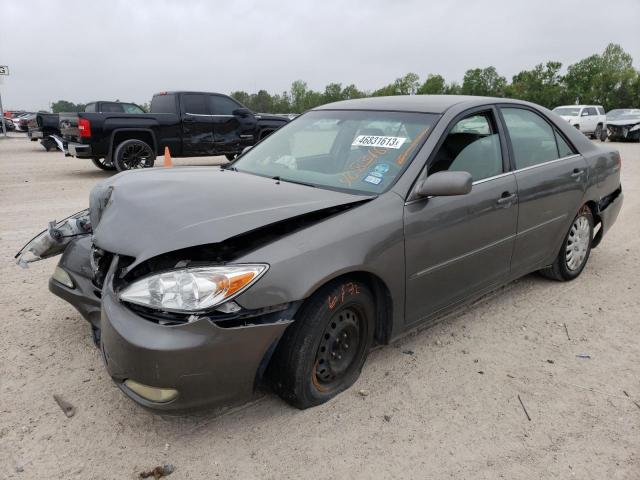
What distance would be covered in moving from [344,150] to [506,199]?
3.88ft

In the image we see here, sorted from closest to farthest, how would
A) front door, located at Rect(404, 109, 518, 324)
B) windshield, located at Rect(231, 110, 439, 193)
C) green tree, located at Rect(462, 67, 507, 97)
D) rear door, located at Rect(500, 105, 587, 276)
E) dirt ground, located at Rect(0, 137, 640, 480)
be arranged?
dirt ground, located at Rect(0, 137, 640, 480), front door, located at Rect(404, 109, 518, 324), windshield, located at Rect(231, 110, 439, 193), rear door, located at Rect(500, 105, 587, 276), green tree, located at Rect(462, 67, 507, 97)

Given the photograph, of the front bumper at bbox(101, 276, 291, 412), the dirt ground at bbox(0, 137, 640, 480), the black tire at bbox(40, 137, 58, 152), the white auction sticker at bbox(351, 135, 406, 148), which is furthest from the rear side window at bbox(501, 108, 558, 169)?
the black tire at bbox(40, 137, 58, 152)

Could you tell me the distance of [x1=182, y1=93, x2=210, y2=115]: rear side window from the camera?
11508 millimetres

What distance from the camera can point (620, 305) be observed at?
4109mm

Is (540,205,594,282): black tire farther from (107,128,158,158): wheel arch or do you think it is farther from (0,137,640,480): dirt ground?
(107,128,158,158): wheel arch

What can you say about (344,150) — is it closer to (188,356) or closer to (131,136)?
(188,356)

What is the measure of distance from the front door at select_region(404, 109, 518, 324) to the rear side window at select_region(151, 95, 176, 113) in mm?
9378

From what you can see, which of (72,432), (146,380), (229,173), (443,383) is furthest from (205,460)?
(229,173)

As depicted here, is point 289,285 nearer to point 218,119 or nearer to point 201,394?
point 201,394

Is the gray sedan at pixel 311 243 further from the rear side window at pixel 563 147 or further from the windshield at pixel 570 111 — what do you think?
the windshield at pixel 570 111

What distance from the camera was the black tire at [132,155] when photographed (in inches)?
417

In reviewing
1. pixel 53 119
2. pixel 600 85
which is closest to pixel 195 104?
pixel 53 119

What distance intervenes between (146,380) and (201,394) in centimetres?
25

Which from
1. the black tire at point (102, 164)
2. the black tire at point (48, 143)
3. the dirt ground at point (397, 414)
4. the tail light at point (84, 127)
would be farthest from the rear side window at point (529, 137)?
the black tire at point (48, 143)
